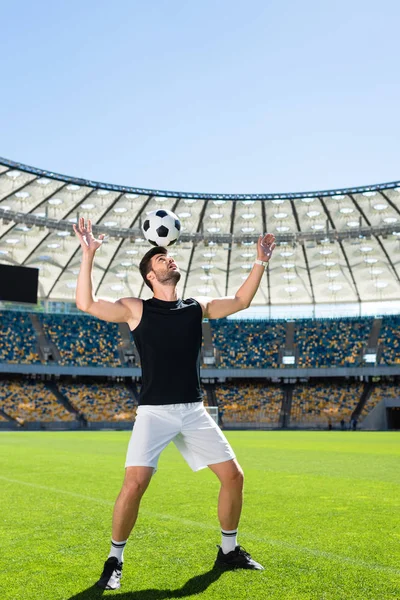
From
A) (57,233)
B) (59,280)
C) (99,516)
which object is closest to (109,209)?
(57,233)

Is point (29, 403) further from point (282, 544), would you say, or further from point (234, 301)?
Result: point (234, 301)

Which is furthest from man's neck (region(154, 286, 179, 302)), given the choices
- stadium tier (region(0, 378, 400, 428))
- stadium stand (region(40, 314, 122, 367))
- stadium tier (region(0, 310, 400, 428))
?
stadium stand (region(40, 314, 122, 367))

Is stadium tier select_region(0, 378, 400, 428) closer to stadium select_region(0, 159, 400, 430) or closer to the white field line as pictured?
stadium select_region(0, 159, 400, 430)

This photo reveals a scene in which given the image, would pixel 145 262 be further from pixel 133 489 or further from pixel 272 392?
pixel 272 392

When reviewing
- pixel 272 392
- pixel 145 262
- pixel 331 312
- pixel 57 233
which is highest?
pixel 57 233

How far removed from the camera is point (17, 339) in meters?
53.2

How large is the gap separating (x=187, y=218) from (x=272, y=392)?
17.5 m

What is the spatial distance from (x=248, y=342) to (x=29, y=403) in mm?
19695

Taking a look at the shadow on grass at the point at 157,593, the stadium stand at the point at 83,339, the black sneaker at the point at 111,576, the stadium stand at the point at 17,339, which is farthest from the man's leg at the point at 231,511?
the stadium stand at the point at 83,339

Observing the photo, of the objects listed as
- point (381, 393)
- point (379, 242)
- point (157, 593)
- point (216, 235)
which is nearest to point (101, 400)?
point (216, 235)

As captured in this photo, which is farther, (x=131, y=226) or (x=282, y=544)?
(x=131, y=226)

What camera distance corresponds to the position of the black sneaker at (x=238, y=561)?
16.0 ft

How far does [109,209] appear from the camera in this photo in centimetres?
4403

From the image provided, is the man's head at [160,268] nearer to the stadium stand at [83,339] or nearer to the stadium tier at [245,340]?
the stadium tier at [245,340]
